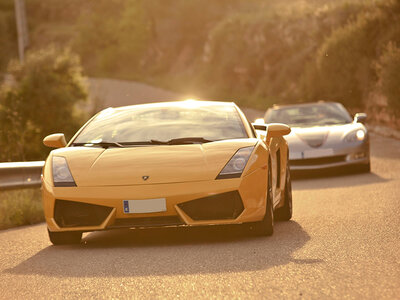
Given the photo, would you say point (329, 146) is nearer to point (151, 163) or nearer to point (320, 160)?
point (320, 160)

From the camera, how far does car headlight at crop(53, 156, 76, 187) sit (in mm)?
8297

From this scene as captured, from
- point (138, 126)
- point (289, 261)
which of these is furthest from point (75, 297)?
point (138, 126)

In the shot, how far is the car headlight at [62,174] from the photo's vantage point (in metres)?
8.30

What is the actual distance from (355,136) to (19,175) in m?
6.01

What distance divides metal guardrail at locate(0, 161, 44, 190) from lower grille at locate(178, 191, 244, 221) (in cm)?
504

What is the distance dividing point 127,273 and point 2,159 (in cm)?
1487

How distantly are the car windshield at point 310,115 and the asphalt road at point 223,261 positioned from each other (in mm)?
6399

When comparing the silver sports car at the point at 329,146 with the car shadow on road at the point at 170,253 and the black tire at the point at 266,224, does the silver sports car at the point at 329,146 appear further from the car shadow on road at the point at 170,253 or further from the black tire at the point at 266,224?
the black tire at the point at 266,224

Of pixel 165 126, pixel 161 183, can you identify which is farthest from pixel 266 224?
pixel 165 126

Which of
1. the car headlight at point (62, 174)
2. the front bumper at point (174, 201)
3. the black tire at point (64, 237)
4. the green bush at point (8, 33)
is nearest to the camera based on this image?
the front bumper at point (174, 201)

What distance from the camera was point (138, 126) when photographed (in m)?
9.26

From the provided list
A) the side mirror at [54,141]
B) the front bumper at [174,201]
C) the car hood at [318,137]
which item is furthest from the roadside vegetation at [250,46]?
the front bumper at [174,201]

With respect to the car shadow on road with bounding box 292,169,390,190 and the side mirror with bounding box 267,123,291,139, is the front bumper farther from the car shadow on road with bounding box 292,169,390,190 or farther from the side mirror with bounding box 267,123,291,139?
the car shadow on road with bounding box 292,169,390,190

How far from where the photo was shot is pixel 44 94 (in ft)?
114
